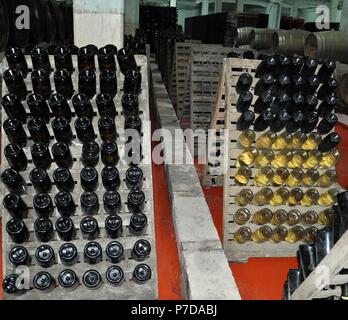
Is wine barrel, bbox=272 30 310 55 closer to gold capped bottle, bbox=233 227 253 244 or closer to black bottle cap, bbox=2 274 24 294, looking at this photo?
gold capped bottle, bbox=233 227 253 244

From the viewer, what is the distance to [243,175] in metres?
2.66

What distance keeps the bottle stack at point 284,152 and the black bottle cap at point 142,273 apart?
931 mm

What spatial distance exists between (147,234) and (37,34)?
4346 mm

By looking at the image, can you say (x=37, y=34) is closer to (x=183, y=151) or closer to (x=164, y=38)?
(x=183, y=151)

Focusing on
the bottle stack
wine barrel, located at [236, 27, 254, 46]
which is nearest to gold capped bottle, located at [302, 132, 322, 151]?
the bottle stack

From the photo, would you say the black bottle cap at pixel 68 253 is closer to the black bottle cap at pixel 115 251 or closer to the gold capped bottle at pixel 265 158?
the black bottle cap at pixel 115 251

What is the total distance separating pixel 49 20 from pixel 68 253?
16.2 ft

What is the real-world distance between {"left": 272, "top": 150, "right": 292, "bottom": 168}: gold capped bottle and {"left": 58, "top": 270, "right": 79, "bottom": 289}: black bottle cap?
1718mm

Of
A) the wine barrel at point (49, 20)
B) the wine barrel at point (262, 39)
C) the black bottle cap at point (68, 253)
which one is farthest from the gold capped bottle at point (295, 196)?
the wine barrel at point (49, 20)

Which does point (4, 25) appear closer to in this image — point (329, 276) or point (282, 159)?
point (282, 159)

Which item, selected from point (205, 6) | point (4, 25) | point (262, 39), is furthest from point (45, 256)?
point (205, 6)

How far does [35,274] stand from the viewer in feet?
6.56

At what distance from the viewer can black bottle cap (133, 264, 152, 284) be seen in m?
2.03
